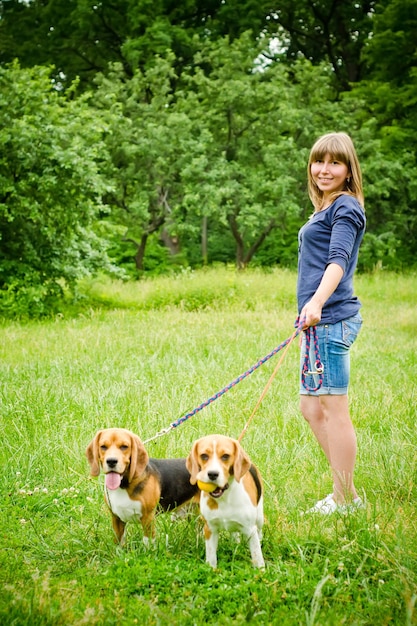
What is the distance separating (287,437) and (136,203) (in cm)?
1462

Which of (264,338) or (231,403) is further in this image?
(264,338)

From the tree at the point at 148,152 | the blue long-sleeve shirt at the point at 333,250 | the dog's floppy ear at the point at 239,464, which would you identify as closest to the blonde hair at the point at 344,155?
the blue long-sleeve shirt at the point at 333,250

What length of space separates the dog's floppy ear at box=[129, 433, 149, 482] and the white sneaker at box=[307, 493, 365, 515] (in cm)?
106

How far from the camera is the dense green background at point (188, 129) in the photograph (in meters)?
11.8

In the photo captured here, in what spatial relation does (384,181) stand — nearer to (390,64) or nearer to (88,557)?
(390,64)

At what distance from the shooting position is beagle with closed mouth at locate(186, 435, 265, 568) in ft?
9.53

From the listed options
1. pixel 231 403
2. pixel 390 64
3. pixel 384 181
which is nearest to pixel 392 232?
pixel 384 181

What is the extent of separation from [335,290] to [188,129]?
→ 16.4 m

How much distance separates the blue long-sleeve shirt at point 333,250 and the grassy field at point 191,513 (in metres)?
1.18

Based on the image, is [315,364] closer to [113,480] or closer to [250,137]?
[113,480]

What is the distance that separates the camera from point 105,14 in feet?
77.0

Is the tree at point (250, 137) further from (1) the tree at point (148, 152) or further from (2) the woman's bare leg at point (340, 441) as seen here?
(2) the woman's bare leg at point (340, 441)

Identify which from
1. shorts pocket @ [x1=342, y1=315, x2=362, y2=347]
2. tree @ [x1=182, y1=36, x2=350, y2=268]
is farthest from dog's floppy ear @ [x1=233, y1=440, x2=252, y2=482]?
tree @ [x1=182, y1=36, x2=350, y2=268]

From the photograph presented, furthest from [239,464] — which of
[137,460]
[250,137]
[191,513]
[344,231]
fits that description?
[250,137]
